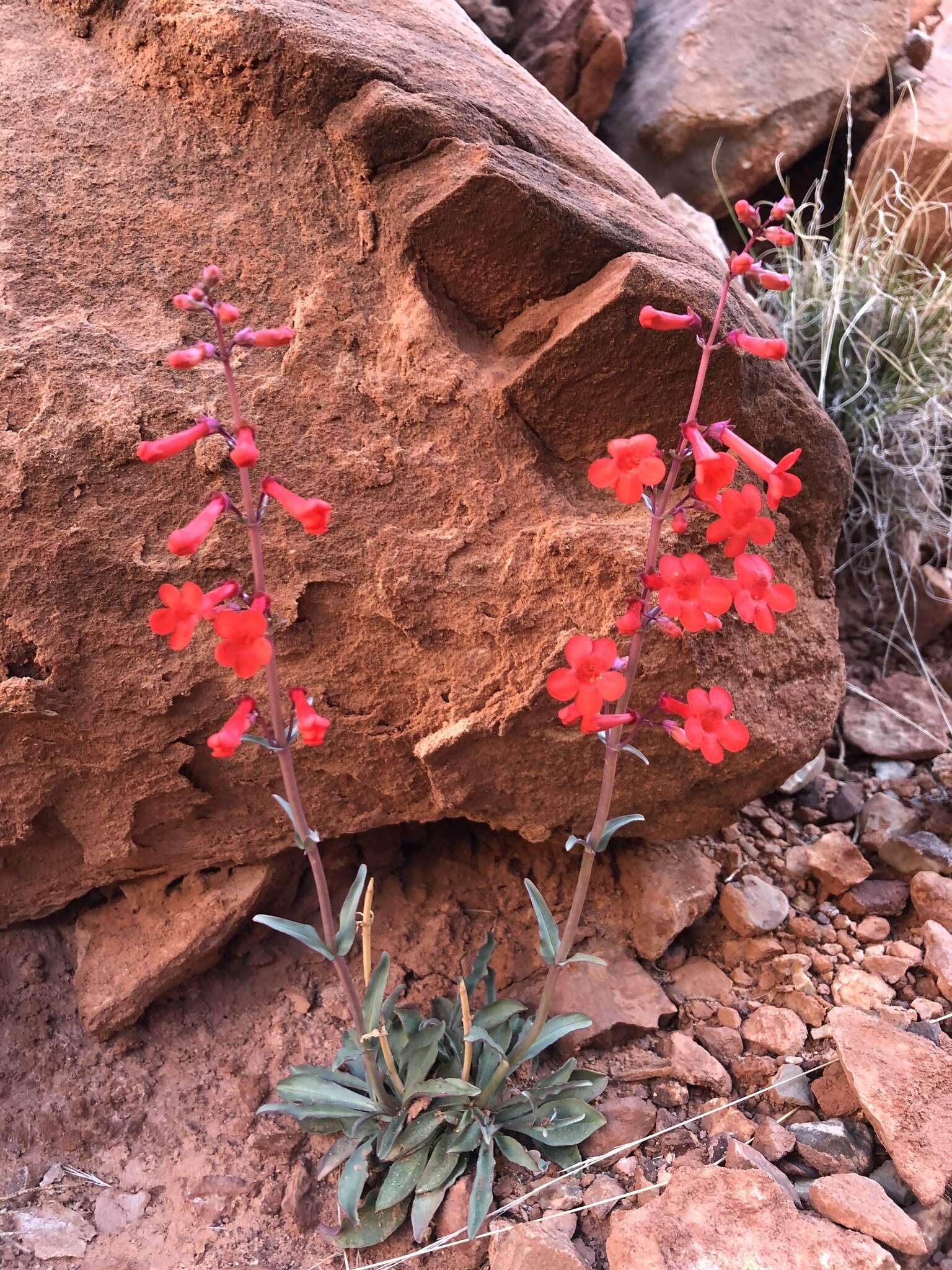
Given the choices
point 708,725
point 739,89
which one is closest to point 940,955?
point 708,725

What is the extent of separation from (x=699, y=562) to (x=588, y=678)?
326 millimetres

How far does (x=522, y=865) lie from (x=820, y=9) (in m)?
5.15

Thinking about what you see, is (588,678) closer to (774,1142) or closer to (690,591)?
(690,591)

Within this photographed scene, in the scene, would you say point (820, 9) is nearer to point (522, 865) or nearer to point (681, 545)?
point (681, 545)

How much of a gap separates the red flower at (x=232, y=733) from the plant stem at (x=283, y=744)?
5cm

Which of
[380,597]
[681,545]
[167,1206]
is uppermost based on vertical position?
[681,545]

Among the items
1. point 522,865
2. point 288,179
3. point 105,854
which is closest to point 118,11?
point 288,179

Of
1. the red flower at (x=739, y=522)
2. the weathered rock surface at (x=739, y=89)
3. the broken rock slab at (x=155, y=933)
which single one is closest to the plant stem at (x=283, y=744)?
Answer: the broken rock slab at (x=155, y=933)

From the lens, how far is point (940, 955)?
113 inches

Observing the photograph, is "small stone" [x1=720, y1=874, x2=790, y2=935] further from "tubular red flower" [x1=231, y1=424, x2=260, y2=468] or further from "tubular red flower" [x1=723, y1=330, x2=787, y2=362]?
"tubular red flower" [x1=231, y1=424, x2=260, y2=468]

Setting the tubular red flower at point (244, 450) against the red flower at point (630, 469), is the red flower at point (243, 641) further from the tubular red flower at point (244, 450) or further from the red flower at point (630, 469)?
the red flower at point (630, 469)

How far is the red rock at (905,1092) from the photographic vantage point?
2234 mm

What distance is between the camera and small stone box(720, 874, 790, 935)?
3.07 meters

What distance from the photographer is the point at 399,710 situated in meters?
2.55
